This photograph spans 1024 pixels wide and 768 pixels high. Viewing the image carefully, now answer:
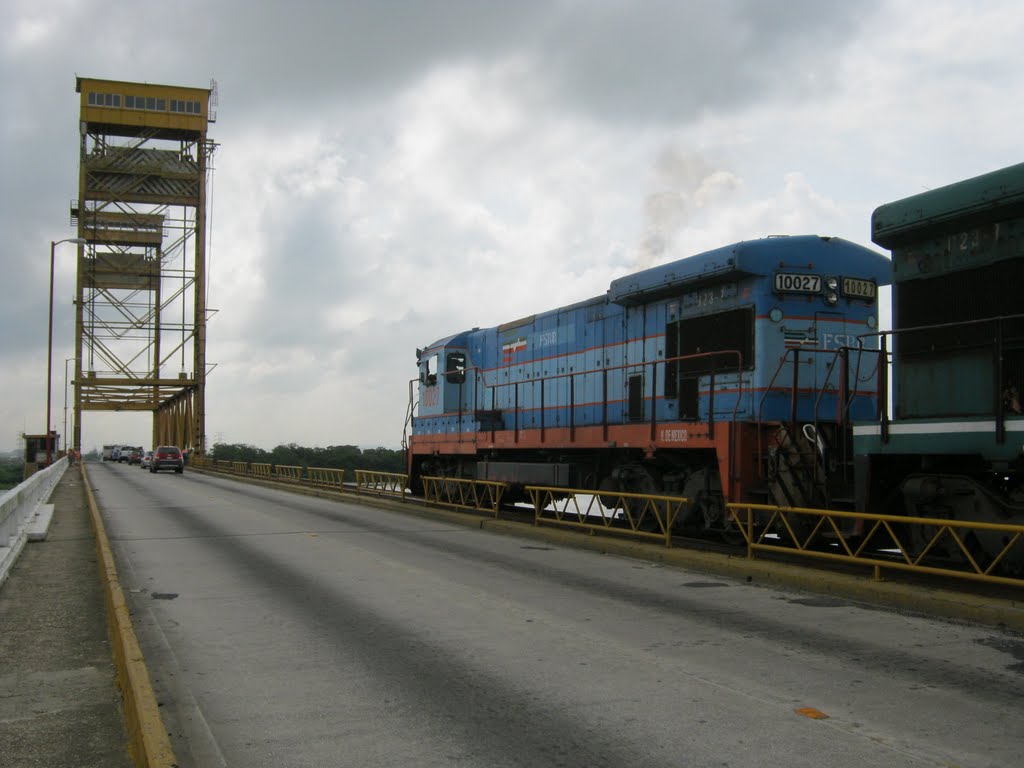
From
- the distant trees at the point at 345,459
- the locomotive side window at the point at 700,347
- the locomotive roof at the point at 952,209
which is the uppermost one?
the locomotive roof at the point at 952,209

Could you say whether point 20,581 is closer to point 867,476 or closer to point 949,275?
point 867,476

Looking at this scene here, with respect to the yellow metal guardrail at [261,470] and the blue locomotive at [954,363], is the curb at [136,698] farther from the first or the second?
the yellow metal guardrail at [261,470]

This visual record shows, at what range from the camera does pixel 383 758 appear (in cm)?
458

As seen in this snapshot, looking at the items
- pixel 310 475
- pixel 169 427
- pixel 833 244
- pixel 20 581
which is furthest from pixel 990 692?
pixel 169 427

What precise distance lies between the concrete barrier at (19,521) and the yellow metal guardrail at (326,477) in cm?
1005

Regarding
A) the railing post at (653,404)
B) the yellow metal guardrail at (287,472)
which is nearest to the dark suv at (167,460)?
the yellow metal guardrail at (287,472)

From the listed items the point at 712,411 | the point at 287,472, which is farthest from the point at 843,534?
the point at 287,472

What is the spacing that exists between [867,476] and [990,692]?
4.38 meters

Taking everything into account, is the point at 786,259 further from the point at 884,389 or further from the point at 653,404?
the point at 884,389

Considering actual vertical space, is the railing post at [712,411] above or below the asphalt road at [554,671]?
above

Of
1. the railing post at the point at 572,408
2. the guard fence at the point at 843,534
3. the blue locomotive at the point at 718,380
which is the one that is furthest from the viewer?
the railing post at the point at 572,408

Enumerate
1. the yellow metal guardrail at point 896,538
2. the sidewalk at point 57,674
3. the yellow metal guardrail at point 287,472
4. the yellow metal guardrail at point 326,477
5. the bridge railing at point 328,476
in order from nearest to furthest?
the sidewalk at point 57,674 < the yellow metal guardrail at point 896,538 < the bridge railing at point 328,476 < the yellow metal guardrail at point 326,477 < the yellow metal guardrail at point 287,472

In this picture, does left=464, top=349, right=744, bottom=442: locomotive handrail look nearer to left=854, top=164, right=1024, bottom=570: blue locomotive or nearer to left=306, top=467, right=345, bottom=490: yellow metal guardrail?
left=854, top=164, right=1024, bottom=570: blue locomotive

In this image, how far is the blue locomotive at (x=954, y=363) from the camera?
8742mm
